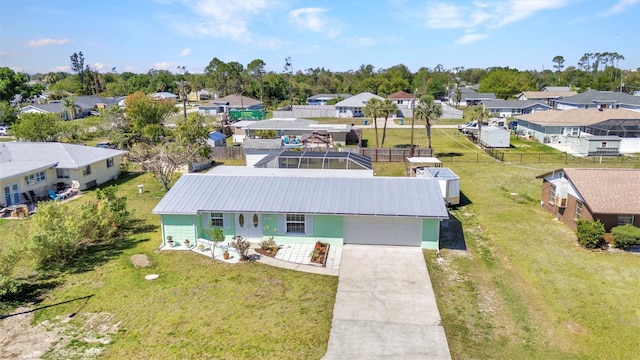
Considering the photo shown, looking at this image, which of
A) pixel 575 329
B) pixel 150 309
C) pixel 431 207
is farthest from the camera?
pixel 431 207

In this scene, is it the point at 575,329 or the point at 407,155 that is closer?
the point at 575,329

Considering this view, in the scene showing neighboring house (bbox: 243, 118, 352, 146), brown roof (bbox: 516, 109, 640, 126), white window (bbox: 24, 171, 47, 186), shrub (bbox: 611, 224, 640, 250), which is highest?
brown roof (bbox: 516, 109, 640, 126)

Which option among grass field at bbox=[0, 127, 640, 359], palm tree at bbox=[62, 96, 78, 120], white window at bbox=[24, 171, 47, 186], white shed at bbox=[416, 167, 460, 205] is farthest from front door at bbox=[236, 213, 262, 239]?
palm tree at bbox=[62, 96, 78, 120]

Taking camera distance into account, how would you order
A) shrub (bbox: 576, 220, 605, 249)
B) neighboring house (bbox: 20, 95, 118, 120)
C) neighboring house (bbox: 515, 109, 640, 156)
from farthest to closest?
neighboring house (bbox: 20, 95, 118, 120)
neighboring house (bbox: 515, 109, 640, 156)
shrub (bbox: 576, 220, 605, 249)

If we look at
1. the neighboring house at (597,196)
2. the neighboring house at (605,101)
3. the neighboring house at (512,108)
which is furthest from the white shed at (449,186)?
the neighboring house at (512,108)

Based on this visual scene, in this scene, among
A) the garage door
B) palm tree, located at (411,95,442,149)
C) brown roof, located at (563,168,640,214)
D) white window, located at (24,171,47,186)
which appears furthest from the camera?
palm tree, located at (411,95,442,149)

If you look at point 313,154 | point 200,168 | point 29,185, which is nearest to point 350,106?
point 200,168

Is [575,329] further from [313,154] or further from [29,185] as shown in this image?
[29,185]

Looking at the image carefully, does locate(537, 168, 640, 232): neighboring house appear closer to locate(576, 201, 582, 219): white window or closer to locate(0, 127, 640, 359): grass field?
locate(576, 201, 582, 219): white window
